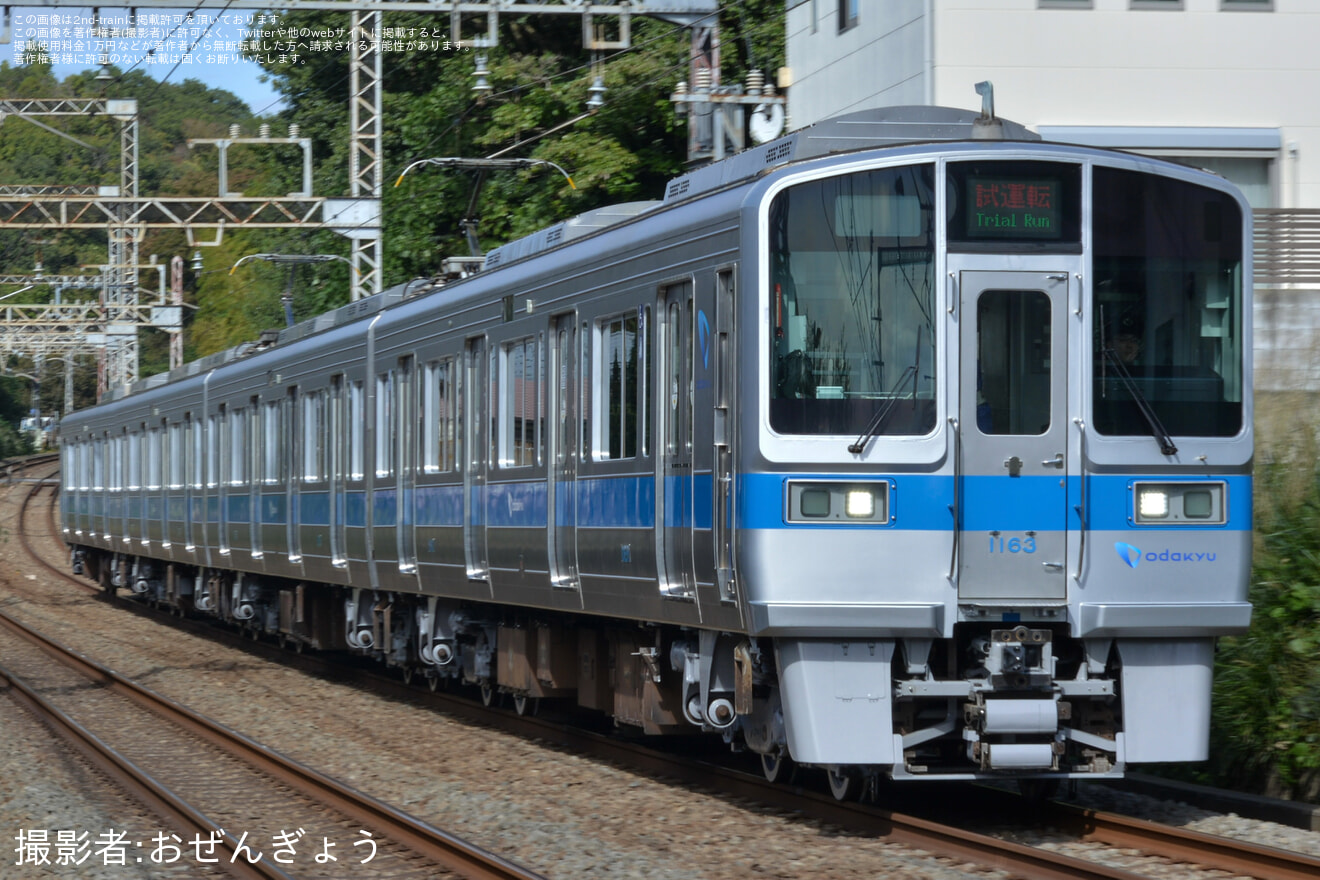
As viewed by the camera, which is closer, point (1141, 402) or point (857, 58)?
point (1141, 402)

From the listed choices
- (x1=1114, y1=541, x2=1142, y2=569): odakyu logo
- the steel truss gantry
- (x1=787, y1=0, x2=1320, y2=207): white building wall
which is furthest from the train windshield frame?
(x1=787, y1=0, x2=1320, y2=207): white building wall

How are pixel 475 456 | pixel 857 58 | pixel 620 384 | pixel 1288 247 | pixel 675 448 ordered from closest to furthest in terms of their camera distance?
pixel 675 448, pixel 620 384, pixel 475 456, pixel 1288 247, pixel 857 58

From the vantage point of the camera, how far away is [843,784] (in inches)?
341

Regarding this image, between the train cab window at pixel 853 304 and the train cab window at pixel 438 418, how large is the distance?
547cm

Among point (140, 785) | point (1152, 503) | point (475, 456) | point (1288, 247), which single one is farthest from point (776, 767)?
point (1288, 247)

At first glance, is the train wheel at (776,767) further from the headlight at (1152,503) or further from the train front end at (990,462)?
the headlight at (1152,503)

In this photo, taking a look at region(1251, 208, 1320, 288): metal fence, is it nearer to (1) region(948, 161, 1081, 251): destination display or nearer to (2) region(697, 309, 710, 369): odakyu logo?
(1) region(948, 161, 1081, 251): destination display

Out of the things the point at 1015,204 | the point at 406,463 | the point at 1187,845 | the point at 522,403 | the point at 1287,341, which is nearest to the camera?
the point at 1187,845

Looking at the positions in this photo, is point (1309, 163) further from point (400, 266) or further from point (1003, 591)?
point (400, 266)

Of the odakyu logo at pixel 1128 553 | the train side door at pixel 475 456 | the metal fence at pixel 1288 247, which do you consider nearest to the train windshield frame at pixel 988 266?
the odakyu logo at pixel 1128 553

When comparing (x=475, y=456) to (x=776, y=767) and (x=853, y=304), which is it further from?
(x=853, y=304)

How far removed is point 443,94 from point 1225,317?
22.7 metres

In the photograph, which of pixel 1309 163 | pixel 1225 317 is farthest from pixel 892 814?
pixel 1309 163

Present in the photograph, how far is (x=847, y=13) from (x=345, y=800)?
12.3 meters
